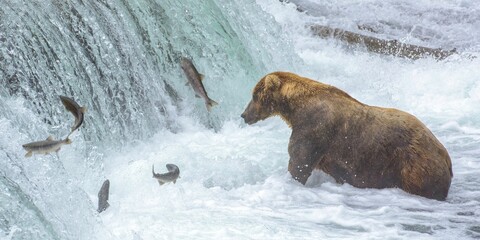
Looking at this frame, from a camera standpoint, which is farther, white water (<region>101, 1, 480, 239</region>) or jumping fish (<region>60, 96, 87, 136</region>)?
white water (<region>101, 1, 480, 239</region>)

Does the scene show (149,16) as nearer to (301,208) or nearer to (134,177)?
(134,177)

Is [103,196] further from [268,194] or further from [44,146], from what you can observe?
[268,194]

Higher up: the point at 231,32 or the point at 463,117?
the point at 231,32

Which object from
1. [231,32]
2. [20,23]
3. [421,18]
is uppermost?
[20,23]

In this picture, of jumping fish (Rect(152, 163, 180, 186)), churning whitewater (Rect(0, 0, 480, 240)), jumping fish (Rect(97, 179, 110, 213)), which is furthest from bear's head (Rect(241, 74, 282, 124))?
jumping fish (Rect(97, 179, 110, 213))

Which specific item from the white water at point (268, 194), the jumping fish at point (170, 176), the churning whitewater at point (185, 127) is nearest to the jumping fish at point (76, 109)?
the churning whitewater at point (185, 127)

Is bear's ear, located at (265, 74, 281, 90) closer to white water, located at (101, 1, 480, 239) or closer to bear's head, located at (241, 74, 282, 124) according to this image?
bear's head, located at (241, 74, 282, 124)

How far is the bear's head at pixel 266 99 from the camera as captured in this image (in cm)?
707

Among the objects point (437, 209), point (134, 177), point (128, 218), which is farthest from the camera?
point (134, 177)

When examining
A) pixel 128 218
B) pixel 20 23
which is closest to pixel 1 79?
pixel 20 23

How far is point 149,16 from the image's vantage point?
9.16 m

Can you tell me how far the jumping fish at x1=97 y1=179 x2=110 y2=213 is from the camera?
6.22 m

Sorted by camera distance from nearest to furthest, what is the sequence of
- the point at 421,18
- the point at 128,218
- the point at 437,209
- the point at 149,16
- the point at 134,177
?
the point at 128,218 < the point at 437,209 < the point at 134,177 < the point at 149,16 < the point at 421,18

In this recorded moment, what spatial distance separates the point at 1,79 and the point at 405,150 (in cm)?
330
